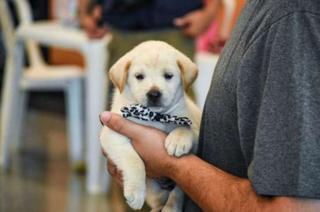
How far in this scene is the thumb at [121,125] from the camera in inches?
43.7

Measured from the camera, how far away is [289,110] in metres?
0.75

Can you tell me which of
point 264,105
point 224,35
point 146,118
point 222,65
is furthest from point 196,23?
point 264,105

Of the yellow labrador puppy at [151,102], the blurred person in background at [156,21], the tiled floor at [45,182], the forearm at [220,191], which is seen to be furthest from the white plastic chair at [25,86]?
the forearm at [220,191]

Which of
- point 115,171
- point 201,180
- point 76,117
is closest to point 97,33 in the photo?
point 76,117

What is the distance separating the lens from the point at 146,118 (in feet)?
3.73

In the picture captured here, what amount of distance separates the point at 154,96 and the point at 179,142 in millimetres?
197

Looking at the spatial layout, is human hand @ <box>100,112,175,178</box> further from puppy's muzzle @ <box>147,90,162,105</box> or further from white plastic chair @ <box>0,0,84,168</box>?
white plastic chair @ <box>0,0,84,168</box>

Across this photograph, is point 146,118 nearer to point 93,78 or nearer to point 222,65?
point 222,65

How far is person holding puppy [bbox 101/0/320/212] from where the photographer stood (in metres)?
0.74

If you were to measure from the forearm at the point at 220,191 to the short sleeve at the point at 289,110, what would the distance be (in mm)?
17

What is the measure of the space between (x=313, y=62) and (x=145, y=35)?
1.58 metres

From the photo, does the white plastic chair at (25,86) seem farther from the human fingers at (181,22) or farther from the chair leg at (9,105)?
the human fingers at (181,22)

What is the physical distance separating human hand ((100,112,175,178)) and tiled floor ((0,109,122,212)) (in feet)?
5.88

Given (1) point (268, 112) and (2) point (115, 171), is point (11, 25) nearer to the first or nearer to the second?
(2) point (115, 171)
